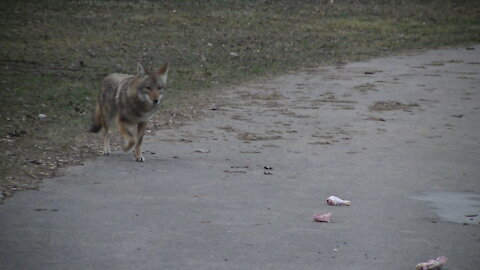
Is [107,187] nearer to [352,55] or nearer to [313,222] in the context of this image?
[313,222]


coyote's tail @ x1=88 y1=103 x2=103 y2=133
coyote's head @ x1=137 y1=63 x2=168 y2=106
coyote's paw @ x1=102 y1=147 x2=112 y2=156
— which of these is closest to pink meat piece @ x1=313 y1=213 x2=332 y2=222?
coyote's head @ x1=137 y1=63 x2=168 y2=106

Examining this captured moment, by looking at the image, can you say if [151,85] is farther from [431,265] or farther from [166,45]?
[166,45]

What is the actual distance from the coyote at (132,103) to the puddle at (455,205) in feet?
11.1

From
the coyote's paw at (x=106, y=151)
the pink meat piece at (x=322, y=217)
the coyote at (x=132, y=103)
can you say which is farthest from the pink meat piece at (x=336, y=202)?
the coyote's paw at (x=106, y=151)

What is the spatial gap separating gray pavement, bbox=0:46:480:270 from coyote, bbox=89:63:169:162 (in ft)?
1.08

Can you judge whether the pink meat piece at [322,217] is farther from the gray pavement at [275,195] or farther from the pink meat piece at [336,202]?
the pink meat piece at [336,202]

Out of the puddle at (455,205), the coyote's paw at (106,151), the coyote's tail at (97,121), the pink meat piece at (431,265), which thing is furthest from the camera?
the coyote's tail at (97,121)

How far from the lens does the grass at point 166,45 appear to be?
11.5m

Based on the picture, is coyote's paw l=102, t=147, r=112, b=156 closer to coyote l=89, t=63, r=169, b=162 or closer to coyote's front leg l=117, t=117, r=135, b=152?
coyote l=89, t=63, r=169, b=162

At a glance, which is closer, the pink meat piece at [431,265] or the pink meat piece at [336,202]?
the pink meat piece at [431,265]

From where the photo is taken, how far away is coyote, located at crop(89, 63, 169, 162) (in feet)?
34.8

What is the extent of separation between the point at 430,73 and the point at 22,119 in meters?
8.39

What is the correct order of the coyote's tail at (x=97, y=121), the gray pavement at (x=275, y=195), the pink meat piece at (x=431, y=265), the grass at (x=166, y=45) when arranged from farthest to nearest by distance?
the grass at (x=166, y=45) → the coyote's tail at (x=97, y=121) → the gray pavement at (x=275, y=195) → the pink meat piece at (x=431, y=265)

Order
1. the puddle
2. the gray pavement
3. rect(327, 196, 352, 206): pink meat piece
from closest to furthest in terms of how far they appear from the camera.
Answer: the gray pavement → the puddle → rect(327, 196, 352, 206): pink meat piece
